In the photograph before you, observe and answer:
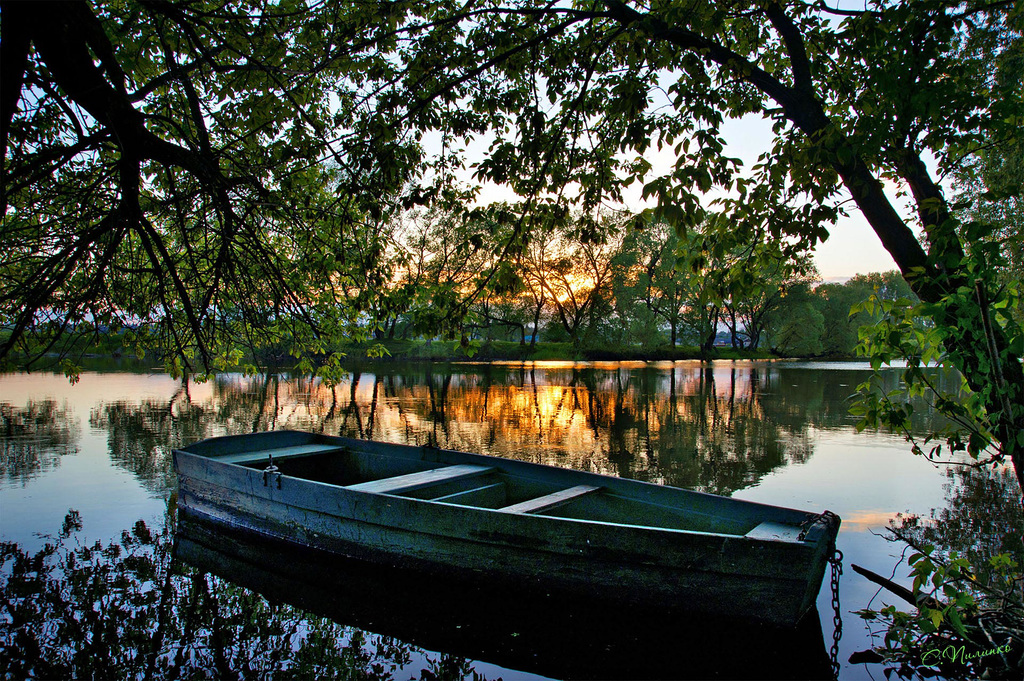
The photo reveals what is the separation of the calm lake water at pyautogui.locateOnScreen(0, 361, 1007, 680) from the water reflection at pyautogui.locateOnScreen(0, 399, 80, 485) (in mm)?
66

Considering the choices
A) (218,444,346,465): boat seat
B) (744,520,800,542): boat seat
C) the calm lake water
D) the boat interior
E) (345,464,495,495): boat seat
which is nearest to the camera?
the calm lake water

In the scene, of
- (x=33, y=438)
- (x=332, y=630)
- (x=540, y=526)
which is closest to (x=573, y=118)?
(x=540, y=526)

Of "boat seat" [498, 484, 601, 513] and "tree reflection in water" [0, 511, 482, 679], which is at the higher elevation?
"boat seat" [498, 484, 601, 513]

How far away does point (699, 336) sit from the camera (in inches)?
2090

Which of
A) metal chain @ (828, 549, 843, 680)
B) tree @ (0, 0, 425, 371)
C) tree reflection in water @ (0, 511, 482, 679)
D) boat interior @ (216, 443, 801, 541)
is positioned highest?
tree @ (0, 0, 425, 371)

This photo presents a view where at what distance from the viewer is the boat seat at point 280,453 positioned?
8.95 meters

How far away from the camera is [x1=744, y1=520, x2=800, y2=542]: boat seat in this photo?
5466mm

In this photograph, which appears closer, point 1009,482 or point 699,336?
point 1009,482

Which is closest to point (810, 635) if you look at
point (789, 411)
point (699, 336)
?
point (789, 411)

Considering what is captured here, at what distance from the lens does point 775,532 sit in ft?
18.6

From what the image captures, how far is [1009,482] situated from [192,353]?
12.6 m

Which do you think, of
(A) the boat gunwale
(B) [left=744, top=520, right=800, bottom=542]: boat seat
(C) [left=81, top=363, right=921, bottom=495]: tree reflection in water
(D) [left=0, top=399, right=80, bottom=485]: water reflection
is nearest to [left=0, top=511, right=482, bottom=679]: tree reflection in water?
(A) the boat gunwale

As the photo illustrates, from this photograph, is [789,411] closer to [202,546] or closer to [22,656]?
[202,546]

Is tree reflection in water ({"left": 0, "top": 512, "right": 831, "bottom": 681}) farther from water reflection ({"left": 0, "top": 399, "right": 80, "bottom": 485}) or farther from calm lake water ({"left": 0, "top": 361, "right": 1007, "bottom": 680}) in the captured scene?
water reflection ({"left": 0, "top": 399, "right": 80, "bottom": 485})
